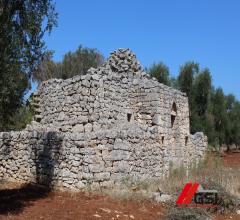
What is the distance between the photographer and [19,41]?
32.8ft

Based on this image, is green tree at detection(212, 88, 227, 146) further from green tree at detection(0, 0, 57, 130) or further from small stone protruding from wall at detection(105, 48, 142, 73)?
green tree at detection(0, 0, 57, 130)

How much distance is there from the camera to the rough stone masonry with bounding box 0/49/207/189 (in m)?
12.5

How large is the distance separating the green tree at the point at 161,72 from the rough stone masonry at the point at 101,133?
1003cm

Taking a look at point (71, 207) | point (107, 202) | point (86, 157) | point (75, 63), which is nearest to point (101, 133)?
point (86, 157)

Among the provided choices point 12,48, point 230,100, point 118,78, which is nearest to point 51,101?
point 118,78

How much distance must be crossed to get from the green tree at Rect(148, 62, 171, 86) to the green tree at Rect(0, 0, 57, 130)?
18463 millimetres

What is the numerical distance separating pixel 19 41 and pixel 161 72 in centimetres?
1942

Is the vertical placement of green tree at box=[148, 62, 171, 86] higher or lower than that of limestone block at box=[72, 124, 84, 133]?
higher

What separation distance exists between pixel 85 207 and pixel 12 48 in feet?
14.0

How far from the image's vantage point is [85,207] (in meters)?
10.3

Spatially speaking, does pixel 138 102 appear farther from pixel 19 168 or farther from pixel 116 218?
pixel 116 218

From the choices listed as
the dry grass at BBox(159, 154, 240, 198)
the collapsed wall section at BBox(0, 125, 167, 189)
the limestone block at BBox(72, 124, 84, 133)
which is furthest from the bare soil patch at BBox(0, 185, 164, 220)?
the limestone block at BBox(72, 124, 84, 133)

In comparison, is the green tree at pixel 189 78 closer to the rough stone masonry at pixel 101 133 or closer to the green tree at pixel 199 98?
the green tree at pixel 199 98

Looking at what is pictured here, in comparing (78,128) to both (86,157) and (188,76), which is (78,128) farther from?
(188,76)
